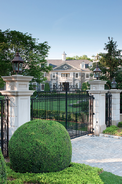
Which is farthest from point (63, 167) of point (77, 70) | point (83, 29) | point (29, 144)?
point (77, 70)

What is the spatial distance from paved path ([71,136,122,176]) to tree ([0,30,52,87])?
1060 centimetres

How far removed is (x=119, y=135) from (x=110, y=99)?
2771 millimetres

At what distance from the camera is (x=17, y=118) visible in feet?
18.0

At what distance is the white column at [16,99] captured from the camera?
5504 millimetres

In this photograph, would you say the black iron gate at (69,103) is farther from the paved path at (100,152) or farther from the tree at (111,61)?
the tree at (111,61)

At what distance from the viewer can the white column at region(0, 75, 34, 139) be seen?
5.50 metres

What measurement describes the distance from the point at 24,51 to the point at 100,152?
46.5ft

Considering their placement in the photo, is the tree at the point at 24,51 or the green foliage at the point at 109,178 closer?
the green foliage at the point at 109,178

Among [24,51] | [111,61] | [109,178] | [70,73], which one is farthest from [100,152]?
[70,73]

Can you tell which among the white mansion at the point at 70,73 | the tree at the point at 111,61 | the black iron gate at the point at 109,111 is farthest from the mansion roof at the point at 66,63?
the black iron gate at the point at 109,111

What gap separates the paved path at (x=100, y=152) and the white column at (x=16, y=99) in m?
2.23

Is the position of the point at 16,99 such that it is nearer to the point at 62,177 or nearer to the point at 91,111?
the point at 62,177

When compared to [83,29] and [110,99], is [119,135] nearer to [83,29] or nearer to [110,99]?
[110,99]

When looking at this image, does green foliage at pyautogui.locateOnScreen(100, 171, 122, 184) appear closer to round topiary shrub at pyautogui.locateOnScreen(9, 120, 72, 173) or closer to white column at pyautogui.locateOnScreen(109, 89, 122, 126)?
round topiary shrub at pyautogui.locateOnScreen(9, 120, 72, 173)
